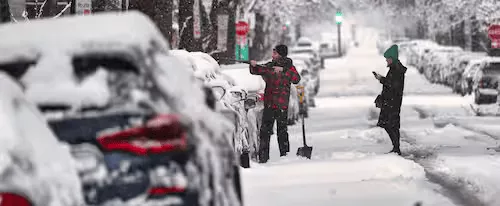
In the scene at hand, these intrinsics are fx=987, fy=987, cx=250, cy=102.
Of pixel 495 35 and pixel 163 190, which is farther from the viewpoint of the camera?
pixel 495 35

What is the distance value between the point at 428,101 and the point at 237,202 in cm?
2512

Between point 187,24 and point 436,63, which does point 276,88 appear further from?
point 436,63

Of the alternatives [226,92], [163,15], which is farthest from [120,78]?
[163,15]

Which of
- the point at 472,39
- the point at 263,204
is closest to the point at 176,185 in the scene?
the point at 263,204

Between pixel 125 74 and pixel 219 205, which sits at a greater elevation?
pixel 125 74

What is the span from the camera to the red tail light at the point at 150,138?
4.32 meters

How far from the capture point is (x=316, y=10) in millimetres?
69188

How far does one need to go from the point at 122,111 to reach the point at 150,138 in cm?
17

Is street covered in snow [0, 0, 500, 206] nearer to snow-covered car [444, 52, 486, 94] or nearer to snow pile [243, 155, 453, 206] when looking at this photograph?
snow pile [243, 155, 453, 206]

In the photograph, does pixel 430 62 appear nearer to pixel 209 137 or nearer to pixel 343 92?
pixel 343 92

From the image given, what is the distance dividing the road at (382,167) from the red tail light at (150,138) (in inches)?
176

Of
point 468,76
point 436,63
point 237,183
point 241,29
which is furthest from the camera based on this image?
point 436,63

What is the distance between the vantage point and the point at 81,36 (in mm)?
4609

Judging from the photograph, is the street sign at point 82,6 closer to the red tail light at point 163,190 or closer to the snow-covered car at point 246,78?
the snow-covered car at point 246,78
